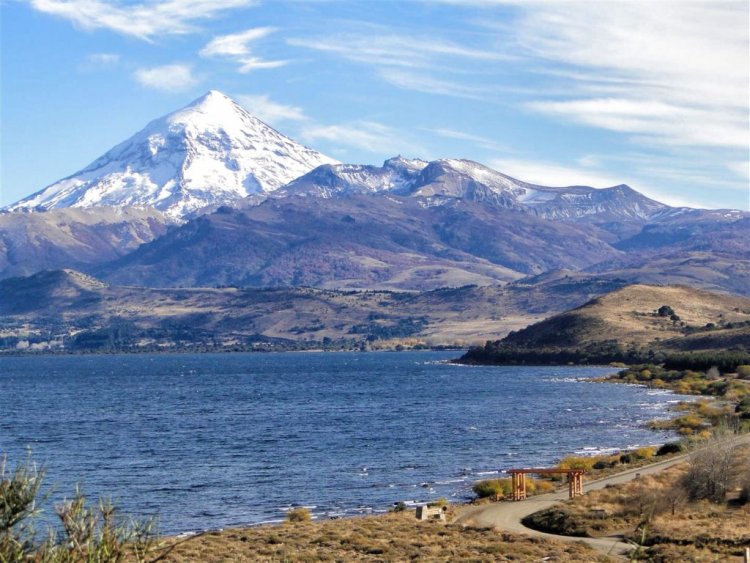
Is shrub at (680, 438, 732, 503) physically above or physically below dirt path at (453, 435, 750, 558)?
above

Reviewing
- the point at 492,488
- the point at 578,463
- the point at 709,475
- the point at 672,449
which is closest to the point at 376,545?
the point at 709,475

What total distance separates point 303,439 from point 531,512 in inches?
1782

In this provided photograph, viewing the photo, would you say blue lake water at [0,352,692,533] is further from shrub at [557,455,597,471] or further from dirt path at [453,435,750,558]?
dirt path at [453,435,750,558]

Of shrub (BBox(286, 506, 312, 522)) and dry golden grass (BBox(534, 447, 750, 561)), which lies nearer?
dry golden grass (BBox(534, 447, 750, 561))

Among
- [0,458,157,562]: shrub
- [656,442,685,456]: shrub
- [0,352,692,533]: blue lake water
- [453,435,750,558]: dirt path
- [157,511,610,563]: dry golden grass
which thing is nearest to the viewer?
[0,458,157,562]: shrub

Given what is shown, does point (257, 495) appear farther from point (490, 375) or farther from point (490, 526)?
point (490, 375)

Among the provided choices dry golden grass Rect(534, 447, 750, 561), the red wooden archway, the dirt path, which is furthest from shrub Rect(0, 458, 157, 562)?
the red wooden archway

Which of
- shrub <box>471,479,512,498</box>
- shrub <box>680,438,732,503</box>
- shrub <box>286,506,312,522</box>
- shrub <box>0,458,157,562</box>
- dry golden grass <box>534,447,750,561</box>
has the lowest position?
shrub <box>286,506,312,522</box>

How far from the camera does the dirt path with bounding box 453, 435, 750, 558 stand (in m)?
42.1

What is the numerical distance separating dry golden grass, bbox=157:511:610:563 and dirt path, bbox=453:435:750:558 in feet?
3.97

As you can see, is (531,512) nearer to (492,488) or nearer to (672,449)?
(492,488)

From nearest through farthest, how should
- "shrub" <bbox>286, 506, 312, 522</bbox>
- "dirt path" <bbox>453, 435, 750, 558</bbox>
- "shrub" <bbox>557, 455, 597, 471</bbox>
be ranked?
1. "dirt path" <bbox>453, 435, 750, 558</bbox>
2. "shrub" <bbox>286, 506, 312, 522</bbox>
3. "shrub" <bbox>557, 455, 597, 471</bbox>

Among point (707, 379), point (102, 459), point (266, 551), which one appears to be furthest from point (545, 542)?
point (707, 379)

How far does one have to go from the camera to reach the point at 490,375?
19588cm
